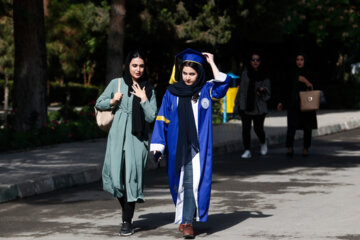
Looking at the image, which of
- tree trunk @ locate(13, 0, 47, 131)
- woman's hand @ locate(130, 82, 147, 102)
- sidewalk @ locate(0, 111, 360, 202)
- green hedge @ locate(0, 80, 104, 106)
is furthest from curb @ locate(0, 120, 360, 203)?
green hedge @ locate(0, 80, 104, 106)

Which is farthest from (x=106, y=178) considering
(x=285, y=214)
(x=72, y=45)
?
(x=72, y=45)

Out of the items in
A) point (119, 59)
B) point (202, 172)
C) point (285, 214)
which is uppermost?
point (119, 59)

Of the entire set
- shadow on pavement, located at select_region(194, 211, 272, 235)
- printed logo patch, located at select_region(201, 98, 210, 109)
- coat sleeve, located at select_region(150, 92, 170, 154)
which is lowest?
shadow on pavement, located at select_region(194, 211, 272, 235)

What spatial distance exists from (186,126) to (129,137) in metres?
0.53

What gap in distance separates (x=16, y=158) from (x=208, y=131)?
6895mm

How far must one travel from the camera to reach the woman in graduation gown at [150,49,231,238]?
738cm

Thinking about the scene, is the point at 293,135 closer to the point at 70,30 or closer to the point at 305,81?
the point at 305,81

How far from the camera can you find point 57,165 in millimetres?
12492

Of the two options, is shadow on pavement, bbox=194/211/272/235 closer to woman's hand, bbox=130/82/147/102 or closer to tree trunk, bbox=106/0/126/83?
woman's hand, bbox=130/82/147/102

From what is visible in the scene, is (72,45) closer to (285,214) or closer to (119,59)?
(119,59)

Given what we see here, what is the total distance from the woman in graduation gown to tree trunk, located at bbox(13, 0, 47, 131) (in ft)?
33.4

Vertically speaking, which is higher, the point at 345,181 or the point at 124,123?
the point at 124,123

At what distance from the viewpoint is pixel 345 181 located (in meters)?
11.4

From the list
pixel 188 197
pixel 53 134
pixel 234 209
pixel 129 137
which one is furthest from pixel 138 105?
pixel 53 134
